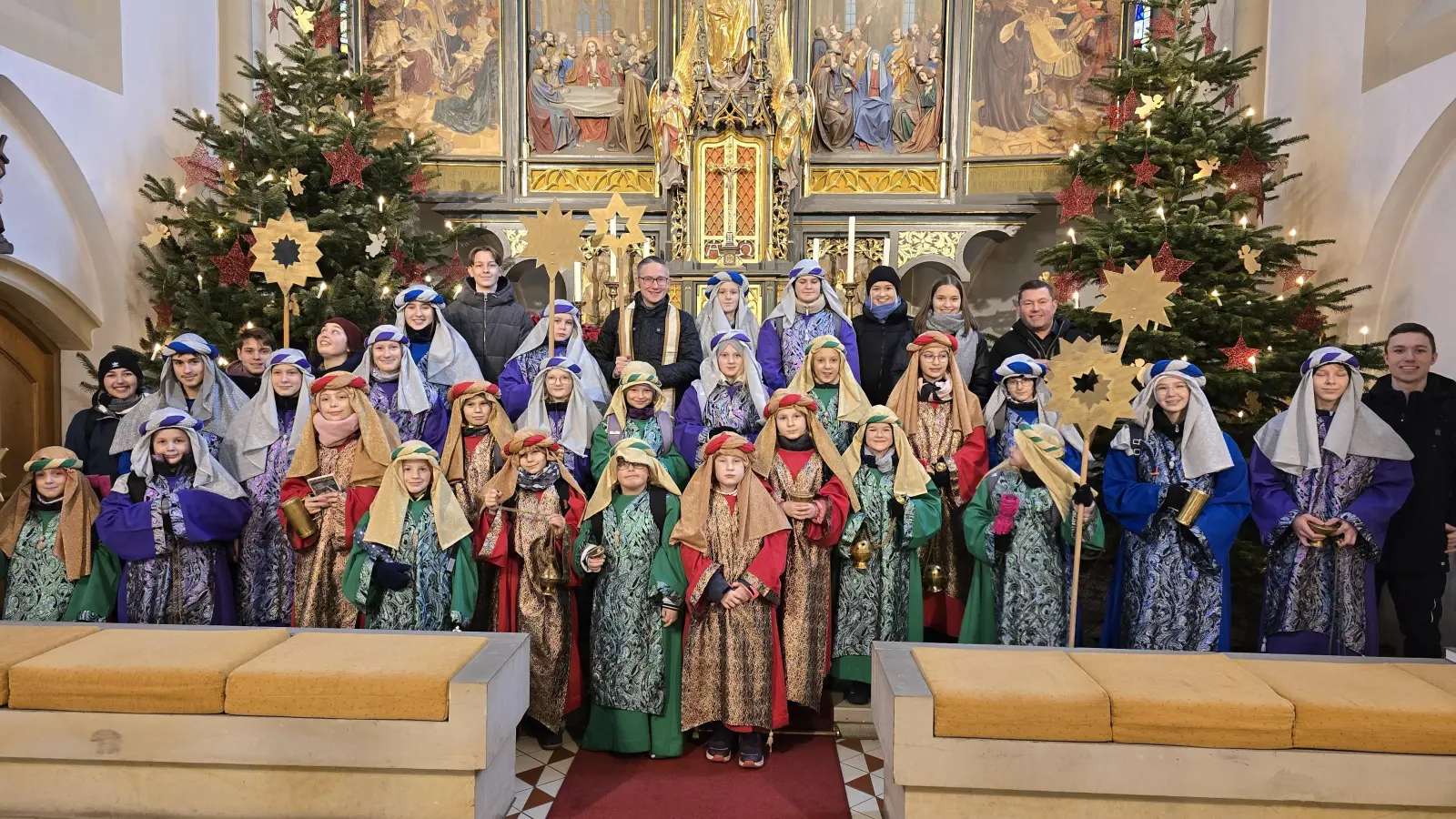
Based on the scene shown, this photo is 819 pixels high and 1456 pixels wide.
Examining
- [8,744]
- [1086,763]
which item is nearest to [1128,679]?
[1086,763]

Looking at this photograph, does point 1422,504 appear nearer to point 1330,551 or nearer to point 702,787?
point 1330,551

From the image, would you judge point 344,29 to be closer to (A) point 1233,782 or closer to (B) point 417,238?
(B) point 417,238

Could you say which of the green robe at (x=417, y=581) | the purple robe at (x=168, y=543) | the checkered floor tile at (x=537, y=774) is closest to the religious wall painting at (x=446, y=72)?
the purple robe at (x=168, y=543)

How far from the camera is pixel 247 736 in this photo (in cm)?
328

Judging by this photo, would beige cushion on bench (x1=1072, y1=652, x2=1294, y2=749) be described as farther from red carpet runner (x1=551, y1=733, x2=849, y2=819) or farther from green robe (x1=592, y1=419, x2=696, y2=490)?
green robe (x1=592, y1=419, x2=696, y2=490)

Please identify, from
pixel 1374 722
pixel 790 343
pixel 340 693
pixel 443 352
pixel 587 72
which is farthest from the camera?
pixel 587 72

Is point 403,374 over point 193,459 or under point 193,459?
over

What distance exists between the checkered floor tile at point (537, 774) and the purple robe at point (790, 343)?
2.44 metres

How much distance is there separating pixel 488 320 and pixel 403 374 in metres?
1.08

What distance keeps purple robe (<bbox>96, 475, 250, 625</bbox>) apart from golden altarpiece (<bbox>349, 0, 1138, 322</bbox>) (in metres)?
5.05

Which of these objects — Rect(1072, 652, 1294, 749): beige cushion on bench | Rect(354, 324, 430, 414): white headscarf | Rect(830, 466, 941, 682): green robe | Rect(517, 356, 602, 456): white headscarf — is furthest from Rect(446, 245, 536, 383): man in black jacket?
Rect(1072, 652, 1294, 749): beige cushion on bench

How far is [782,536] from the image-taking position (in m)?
4.40

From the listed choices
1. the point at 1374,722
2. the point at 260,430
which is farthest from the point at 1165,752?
the point at 260,430

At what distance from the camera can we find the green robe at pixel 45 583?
4461 mm
